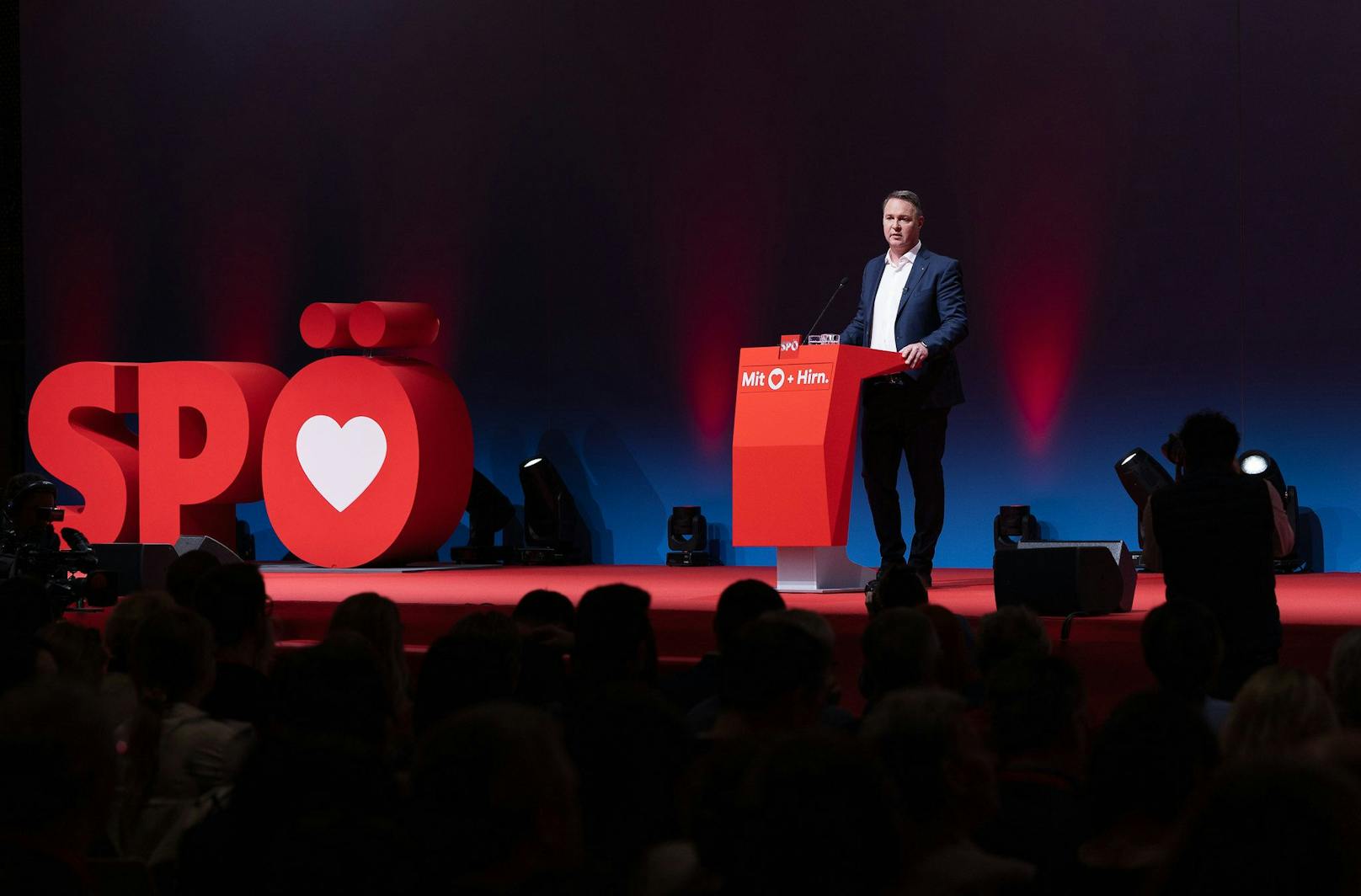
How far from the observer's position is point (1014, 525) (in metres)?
8.19

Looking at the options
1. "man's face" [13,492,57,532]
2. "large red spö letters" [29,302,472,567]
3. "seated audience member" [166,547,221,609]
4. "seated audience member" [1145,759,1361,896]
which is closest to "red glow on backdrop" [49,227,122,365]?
"large red spö letters" [29,302,472,567]

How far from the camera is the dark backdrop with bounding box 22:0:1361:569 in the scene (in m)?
7.86

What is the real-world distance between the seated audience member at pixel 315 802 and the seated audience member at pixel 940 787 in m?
0.57

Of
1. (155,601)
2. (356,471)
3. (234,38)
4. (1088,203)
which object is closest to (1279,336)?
(1088,203)

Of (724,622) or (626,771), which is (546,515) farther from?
(626,771)

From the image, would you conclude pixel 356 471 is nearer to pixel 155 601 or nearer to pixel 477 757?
pixel 155 601

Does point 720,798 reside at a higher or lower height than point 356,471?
lower

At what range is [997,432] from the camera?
850cm

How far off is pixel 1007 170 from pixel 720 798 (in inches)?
282

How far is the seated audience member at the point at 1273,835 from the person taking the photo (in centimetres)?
112

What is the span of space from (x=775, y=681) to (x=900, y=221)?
12.8 ft

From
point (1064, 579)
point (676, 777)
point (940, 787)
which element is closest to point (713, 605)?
point (1064, 579)

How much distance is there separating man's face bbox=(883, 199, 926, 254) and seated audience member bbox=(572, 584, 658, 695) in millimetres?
3172

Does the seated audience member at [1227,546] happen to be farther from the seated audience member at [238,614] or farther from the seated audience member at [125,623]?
the seated audience member at [125,623]
